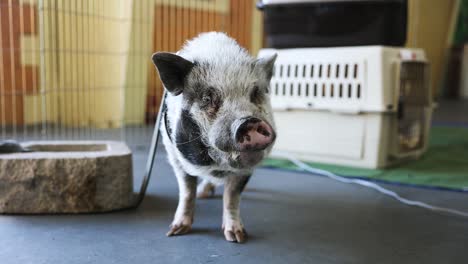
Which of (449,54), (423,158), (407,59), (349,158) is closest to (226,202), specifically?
(349,158)

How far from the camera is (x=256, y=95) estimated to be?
1278 mm

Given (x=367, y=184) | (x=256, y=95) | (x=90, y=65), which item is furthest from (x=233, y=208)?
(x=90, y=65)

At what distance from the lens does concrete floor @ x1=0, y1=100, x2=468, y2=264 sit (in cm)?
128

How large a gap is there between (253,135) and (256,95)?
8.3 inches

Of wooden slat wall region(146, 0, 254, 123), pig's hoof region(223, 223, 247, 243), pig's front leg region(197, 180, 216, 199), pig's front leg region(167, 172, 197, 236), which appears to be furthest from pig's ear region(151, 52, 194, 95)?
wooden slat wall region(146, 0, 254, 123)

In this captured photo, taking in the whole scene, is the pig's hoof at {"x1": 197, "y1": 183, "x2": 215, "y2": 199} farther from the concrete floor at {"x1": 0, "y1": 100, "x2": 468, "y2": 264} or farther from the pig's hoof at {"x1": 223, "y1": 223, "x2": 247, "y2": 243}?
the pig's hoof at {"x1": 223, "y1": 223, "x2": 247, "y2": 243}

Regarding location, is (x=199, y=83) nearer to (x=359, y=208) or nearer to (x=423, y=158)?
(x=359, y=208)

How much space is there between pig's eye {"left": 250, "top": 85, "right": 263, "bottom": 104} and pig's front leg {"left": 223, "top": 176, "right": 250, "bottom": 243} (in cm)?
27

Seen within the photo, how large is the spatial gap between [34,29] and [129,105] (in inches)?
30.1

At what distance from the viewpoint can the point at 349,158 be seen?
2.43 m

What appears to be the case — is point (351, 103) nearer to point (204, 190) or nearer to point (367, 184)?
point (367, 184)

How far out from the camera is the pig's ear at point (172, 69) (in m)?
1.25

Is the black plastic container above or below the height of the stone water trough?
above

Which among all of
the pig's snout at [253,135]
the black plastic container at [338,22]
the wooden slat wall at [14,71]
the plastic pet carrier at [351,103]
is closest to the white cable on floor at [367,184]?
the plastic pet carrier at [351,103]
